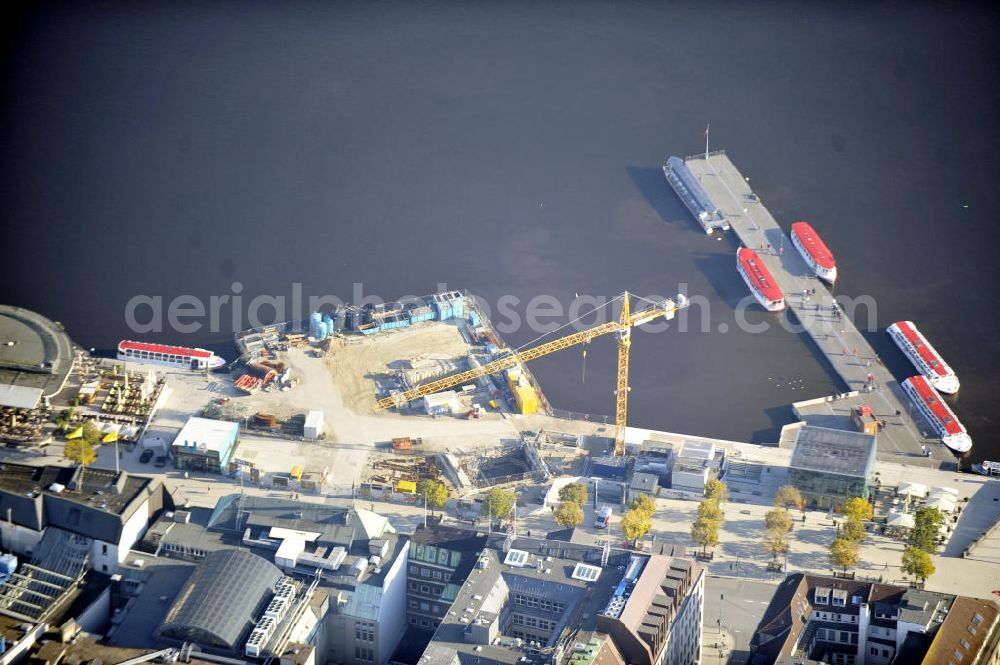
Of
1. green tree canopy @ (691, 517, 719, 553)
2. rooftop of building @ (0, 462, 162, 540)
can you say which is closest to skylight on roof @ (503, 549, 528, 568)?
green tree canopy @ (691, 517, 719, 553)

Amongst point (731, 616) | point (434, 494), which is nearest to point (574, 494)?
point (434, 494)

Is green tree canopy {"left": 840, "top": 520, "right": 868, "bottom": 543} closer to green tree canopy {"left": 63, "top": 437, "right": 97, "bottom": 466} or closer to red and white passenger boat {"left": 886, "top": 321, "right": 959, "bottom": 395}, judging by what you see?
red and white passenger boat {"left": 886, "top": 321, "right": 959, "bottom": 395}

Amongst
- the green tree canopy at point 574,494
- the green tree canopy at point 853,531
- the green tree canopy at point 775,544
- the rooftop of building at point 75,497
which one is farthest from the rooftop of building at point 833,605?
the rooftop of building at point 75,497

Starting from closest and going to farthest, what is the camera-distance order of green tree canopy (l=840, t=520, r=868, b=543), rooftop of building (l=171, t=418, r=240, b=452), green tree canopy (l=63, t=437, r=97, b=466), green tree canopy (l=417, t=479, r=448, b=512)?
green tree canopy (l=840, t=520, r=868, b=543) < green tree canopy (l=417, t=479, r=448, b=512) < green tree canopy (l=63, t=437, r=97, b=466) < rooftop of building (l=171, t=418, r=240, b=452)

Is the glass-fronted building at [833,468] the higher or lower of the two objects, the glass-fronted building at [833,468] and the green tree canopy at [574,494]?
the higher

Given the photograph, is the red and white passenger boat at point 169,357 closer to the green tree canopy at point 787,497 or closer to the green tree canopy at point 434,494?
the green tree canopy at point 434,494

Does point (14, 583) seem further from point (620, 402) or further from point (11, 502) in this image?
point (620, 402)

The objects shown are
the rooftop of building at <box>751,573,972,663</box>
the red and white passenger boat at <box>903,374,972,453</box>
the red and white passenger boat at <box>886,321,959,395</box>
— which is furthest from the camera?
the red and white passenger boat at <box>886,321,959,395</box>
